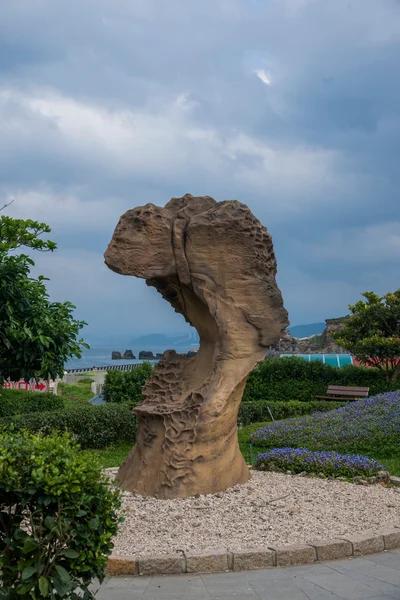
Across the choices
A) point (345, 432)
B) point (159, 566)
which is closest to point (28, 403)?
point (345, 432)

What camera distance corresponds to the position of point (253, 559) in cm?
528

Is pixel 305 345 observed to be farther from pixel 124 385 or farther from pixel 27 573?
pixel 27 573

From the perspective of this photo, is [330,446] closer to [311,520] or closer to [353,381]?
[311,520]

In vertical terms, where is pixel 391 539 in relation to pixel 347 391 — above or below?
below

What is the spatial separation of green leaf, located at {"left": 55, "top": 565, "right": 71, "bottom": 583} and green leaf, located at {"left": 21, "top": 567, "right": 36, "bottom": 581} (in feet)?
0.45

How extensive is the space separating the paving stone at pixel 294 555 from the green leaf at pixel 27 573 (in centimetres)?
253

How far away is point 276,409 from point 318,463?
25.7 ft

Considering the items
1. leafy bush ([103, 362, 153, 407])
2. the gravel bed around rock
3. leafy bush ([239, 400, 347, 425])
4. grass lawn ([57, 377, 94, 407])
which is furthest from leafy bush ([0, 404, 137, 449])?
grass lawn ([57, 377, 94, 407])

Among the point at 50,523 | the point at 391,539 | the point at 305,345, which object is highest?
the point at 305,345

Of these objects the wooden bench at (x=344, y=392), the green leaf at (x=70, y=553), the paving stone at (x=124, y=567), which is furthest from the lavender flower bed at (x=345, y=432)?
the green leaf at (x=70, y=553)

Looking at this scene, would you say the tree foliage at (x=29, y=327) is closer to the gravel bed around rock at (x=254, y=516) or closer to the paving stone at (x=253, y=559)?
the gravel bed around rock at (x=254, y=516)

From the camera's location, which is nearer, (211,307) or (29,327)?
(211,307)

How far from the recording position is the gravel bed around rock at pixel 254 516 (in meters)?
5.72

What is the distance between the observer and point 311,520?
634cm
